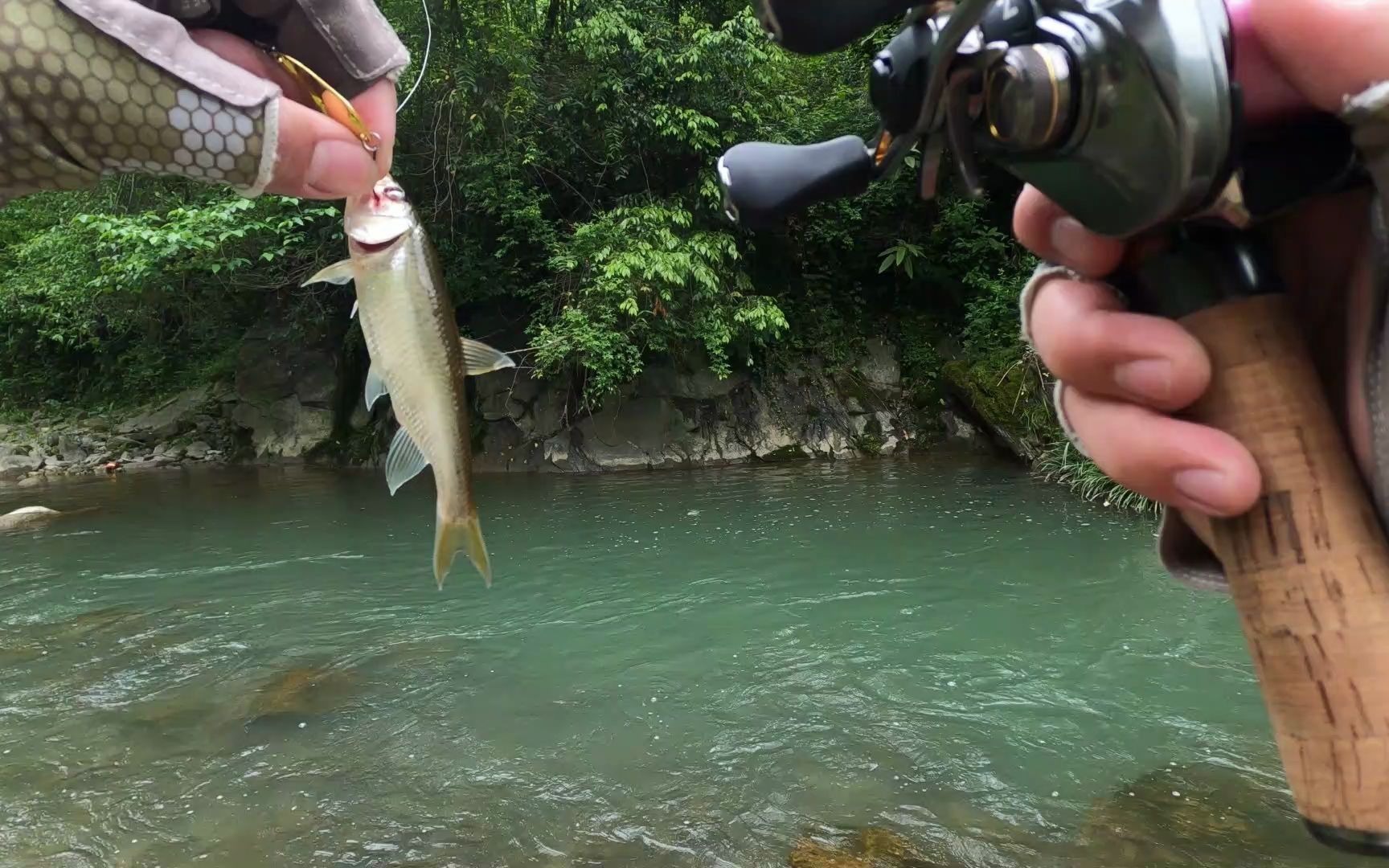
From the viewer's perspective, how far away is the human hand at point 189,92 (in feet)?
3.82

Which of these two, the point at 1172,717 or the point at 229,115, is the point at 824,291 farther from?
the point at 229,115

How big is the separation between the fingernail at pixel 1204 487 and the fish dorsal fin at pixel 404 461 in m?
2.05

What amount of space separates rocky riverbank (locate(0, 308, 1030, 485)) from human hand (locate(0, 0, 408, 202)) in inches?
438

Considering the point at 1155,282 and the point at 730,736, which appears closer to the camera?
the point at 1155,282

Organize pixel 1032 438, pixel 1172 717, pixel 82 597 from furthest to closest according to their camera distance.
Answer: pixel 1032 438
pixel 82 597
pixel 1172 717

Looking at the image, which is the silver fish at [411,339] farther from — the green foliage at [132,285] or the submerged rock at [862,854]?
the green foliage at [132,285]

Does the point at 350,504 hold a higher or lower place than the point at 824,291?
lower

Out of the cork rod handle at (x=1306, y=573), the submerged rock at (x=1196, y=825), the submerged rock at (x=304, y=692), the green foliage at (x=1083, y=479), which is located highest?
the cork rod handle at (x=1306, y=573)

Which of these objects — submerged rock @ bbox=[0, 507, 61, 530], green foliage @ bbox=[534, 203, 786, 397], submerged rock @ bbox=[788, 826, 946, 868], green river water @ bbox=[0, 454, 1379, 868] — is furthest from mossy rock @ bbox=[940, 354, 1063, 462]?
submerged rock @ bbox=[0, 507, 61, 530]

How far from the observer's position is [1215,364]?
790mm

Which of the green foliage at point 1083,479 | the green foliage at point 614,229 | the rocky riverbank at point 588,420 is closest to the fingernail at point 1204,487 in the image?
the green foliage at point 1083,479

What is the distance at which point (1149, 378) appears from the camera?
2.68ft

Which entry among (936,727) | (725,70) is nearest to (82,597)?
(936,727)

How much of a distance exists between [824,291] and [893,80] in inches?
581
